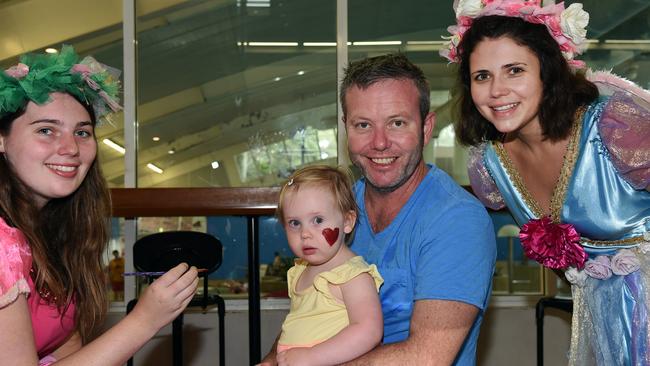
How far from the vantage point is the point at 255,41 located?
544 cm

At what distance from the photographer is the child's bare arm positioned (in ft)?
6.63

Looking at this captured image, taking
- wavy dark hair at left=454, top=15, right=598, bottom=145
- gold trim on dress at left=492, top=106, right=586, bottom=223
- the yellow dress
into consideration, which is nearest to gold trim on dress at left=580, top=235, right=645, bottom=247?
gold trim on dress at left=492, top=106, right=586, bottom=223

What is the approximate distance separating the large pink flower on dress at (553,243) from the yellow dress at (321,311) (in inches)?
22.7

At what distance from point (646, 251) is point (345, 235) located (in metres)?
0.86

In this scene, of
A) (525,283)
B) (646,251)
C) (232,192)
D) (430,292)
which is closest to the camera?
(430,292)

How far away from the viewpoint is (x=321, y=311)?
2141 millimetres

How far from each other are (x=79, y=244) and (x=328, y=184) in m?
0.80

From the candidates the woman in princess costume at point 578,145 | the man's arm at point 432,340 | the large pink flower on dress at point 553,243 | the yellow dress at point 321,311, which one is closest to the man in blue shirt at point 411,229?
the man's arm at point 432,340

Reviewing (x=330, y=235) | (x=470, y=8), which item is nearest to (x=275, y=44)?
(x=470, y=8)

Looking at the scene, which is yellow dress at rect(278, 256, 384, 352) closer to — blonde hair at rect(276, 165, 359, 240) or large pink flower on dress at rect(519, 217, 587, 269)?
blonde hair at rect(276, 165, 359, 240)

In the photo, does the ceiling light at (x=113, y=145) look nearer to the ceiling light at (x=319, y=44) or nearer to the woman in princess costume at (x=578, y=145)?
the ceiling light at (x=319, y=44)

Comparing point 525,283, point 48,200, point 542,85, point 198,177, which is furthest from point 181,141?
point 542,85

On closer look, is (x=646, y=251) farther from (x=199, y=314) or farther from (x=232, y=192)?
(x=199, y=314)

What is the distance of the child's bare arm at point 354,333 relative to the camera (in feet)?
6.63
